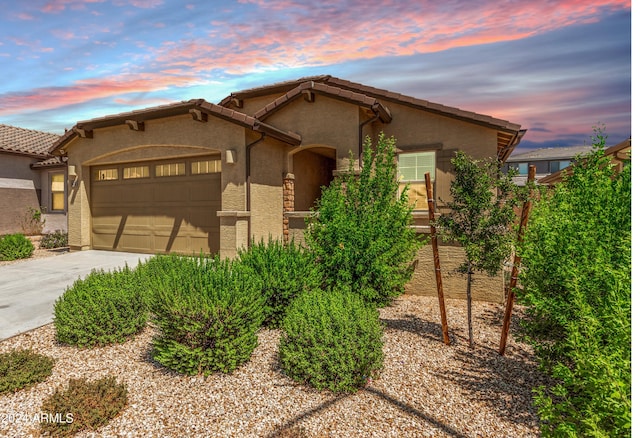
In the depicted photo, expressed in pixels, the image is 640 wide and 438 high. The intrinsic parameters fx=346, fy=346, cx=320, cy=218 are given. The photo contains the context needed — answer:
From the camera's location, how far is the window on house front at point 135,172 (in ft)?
39.5

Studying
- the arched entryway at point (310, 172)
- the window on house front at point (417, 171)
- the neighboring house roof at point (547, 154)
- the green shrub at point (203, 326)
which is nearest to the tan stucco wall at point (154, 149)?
the arched entryway at point (310, 172)

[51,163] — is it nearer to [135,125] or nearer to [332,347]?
[135,125]

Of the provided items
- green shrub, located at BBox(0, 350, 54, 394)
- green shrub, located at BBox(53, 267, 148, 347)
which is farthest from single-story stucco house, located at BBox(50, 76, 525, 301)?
green shrub, located at BBox(0, 350, 54, 394)

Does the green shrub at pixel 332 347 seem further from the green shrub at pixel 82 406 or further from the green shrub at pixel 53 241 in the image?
the green shrub at pixel 53 241

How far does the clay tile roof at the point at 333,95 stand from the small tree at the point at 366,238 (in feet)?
11.0

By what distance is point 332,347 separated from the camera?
14.7 feet

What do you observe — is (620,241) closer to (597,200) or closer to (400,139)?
(597,200)

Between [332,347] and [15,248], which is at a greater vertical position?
[15,248]

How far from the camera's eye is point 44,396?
434cm

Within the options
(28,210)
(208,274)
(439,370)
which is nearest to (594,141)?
(439,370)

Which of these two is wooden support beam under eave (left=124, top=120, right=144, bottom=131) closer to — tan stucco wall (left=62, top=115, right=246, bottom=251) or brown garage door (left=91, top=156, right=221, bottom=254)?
tan stucco wall (left=62, top=115, right=246, bottom=251)

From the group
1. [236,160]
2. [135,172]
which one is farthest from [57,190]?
[236,160]

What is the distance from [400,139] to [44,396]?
10.2 meters

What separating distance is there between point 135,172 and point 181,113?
3.33 m
